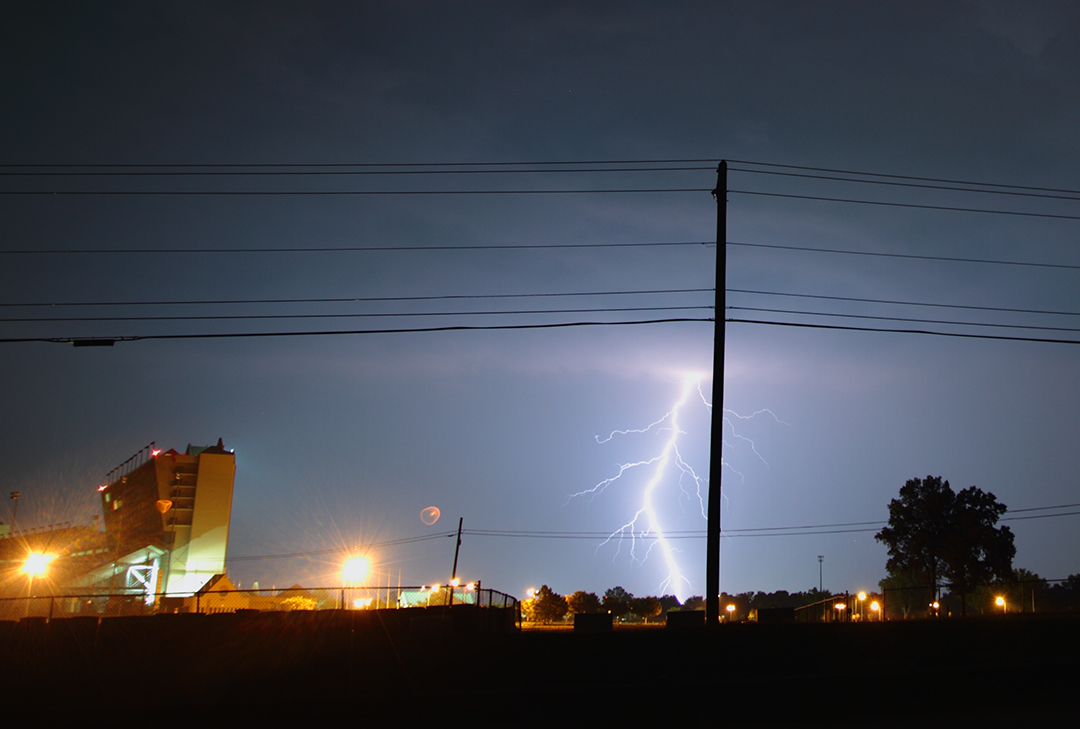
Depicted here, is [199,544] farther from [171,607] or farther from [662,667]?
[662,667]

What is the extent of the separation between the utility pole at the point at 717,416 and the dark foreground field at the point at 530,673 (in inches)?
38.3

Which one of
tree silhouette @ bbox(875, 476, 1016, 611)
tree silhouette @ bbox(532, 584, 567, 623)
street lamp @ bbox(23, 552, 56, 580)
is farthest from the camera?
tree silhouette @ bbox(532, 584, 567, 623)

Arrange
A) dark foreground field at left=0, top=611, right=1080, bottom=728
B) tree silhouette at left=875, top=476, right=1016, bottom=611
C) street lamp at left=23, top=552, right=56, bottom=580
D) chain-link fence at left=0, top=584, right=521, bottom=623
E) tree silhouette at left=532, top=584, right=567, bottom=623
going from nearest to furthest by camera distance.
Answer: dark foreground field at left=0, top=611, right=1080, bottom=728 < chain-link fence at left=0, top=584, right=521, bottom=623 < street lamp at left=23, top=552, right=56, bottom=580 < tree silhouette at left=875, top=476, right=1016, bottom=611 < tree silhouette at left=532, top=584, right=567, bottom=623

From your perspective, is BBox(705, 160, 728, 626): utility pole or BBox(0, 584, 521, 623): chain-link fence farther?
BBox(0, 584, 521, 623): chain-link fence

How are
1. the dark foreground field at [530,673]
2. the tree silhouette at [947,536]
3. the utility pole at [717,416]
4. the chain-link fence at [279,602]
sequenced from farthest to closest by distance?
the tree silhouette at [947,536] → the chain-link fence at [279,602] → the utility pole at [717,416] → the dark foreground field at [530,673]

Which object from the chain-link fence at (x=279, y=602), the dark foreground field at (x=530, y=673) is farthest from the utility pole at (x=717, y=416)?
the chain-link fence at (x=279, y=602)

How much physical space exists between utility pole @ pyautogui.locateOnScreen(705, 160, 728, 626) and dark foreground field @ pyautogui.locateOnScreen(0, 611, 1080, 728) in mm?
973

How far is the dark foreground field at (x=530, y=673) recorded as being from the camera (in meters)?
13.5

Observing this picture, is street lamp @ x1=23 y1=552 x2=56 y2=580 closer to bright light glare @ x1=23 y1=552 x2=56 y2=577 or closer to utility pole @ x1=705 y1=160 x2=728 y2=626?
bright light glare @ x1=23 y1=552 x2=56 y2=577

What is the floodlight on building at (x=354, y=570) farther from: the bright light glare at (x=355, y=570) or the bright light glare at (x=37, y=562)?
the bright light glare at (x=37, y=562)

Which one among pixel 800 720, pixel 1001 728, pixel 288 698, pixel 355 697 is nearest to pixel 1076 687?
pixel 1001 728

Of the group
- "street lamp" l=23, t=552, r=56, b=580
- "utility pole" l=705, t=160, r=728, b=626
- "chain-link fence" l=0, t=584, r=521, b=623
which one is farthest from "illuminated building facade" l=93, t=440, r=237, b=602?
"utility pole" l=705, t=160, r=728, b=626

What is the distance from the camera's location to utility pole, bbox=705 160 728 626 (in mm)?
18203

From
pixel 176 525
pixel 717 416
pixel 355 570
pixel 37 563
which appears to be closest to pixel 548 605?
pixel 355 570
